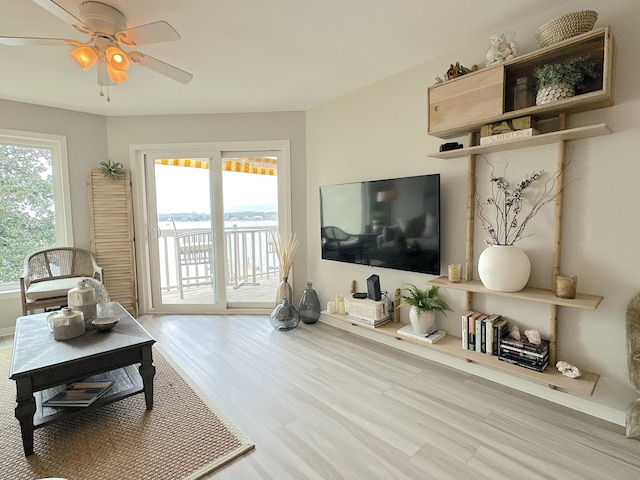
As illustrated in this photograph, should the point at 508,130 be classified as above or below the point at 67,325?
above

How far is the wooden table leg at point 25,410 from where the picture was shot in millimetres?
1549

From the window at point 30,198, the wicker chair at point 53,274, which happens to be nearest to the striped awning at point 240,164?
the window at point 30,198

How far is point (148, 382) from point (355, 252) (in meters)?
1.92

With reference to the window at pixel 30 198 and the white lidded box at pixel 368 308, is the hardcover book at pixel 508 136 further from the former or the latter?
the window at pixel 30 198

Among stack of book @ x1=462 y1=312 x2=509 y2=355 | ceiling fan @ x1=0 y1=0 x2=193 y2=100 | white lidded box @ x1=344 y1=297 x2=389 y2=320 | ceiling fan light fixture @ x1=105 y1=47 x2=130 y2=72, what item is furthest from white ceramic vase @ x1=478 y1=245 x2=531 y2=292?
ceiling fan light fixture @ x1=105 y1=47 x2=130 y2=72

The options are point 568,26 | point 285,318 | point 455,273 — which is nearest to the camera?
point 568,26

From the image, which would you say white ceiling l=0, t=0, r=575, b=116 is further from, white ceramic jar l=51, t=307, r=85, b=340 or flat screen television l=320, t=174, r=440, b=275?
white ceramic jar l=51, t=307, r=85, b=340

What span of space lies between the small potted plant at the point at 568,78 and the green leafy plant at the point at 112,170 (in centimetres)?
408

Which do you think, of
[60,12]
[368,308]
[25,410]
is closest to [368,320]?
[368,308]

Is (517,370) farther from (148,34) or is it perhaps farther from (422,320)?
(148,34)

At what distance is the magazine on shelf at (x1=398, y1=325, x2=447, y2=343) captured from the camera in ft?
7.79

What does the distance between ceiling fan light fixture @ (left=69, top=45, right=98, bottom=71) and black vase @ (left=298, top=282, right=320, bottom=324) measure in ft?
8.39

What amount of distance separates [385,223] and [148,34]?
6.69 feet

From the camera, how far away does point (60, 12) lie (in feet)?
5.09
